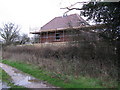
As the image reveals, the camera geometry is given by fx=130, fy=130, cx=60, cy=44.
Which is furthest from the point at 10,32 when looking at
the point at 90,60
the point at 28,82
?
the point at 90,60

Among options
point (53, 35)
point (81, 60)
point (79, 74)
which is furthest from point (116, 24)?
point (53, 35)

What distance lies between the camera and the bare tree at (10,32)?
135 feet

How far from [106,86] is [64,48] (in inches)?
241

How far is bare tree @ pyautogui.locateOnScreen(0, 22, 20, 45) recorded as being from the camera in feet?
135

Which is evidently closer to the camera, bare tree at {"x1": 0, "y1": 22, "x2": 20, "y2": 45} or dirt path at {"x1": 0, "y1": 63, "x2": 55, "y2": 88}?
dirt path at {"x1": 0, "y1": 63, "x2": 55, "y2": 88}

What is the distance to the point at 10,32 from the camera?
42.8 metres

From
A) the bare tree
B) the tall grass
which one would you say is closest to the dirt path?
the tall grass

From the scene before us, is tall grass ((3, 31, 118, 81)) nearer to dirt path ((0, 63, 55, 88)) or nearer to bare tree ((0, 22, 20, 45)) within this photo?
dirt path ((0, 63, 55, 88))

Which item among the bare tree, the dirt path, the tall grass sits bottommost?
the dirt path

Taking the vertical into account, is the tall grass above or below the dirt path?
above

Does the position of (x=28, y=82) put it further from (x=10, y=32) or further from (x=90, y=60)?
(x=10, y=32)

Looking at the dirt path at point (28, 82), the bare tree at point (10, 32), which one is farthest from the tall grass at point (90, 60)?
the bare tree at point (10, 32)

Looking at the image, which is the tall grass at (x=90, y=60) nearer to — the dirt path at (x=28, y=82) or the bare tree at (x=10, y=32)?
the dirt path at (x=28, y=82)

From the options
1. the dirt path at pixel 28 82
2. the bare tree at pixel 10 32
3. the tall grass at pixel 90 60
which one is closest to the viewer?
the dirt path at pixel 28 82
